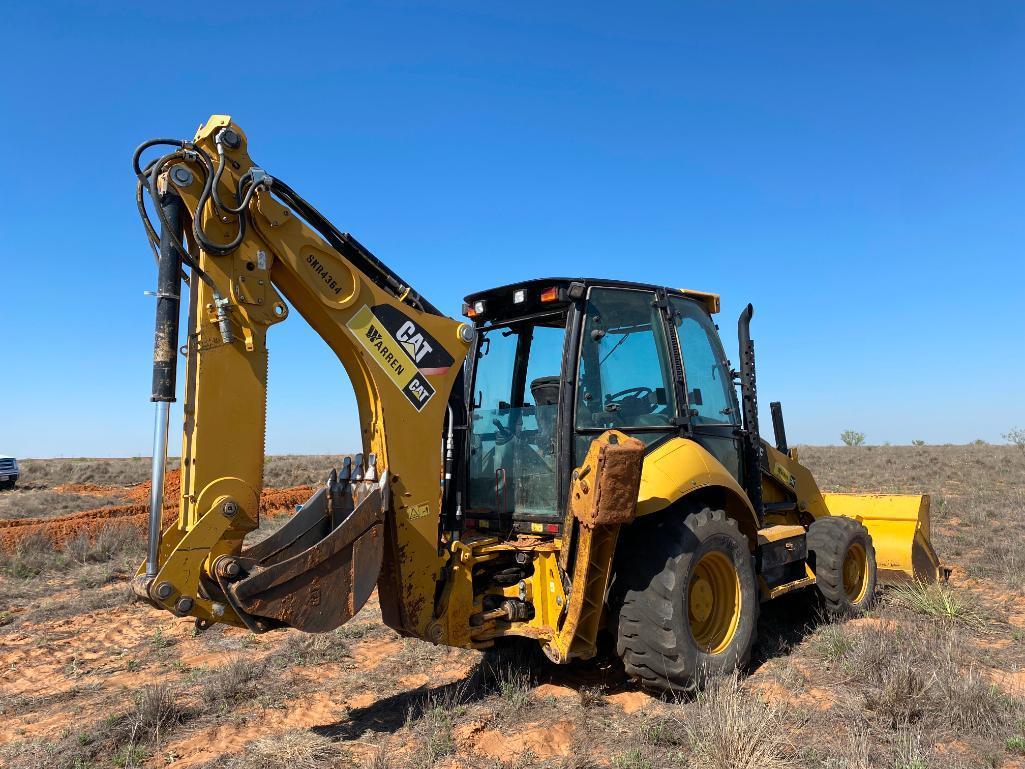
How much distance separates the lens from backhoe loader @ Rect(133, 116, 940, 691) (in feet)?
13.2

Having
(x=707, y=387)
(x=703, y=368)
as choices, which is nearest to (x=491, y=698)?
(x=707, y=387)

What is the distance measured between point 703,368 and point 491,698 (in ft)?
10.2

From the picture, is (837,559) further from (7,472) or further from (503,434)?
(7,472)

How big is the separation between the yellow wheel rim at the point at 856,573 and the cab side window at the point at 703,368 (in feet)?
6.69

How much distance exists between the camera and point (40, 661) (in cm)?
641

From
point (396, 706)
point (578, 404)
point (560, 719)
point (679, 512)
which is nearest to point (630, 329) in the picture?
point (578, 404)

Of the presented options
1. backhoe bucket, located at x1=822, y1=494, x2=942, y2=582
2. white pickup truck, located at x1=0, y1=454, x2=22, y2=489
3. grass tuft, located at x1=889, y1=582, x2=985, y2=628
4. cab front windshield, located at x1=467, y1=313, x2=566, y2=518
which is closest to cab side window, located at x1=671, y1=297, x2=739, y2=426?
cab front windshield, located at x1=467, y1=313, x2=566, y2=518

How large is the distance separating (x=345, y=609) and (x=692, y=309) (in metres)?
3.75

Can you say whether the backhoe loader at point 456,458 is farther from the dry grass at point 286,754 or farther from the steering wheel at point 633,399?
the dry grass at point 286,754

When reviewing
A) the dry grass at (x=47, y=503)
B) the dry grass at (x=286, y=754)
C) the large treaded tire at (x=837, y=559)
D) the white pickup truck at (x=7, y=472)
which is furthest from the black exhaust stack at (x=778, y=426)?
the white pickup truck at (x=7, y=472)

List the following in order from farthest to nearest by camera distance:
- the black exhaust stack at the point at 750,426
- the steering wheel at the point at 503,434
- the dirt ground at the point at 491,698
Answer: the black exhaust stack at the point at 750,426 → the steering wheel at the point at 503,434 → the dirt ground at the point at 491,698

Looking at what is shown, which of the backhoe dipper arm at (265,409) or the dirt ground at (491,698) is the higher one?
the backhoe dipper arm at (265,409)

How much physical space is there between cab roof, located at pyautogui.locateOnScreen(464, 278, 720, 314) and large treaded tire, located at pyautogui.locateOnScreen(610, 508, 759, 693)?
5.72 feet

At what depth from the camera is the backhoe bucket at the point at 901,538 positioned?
7770 mm
